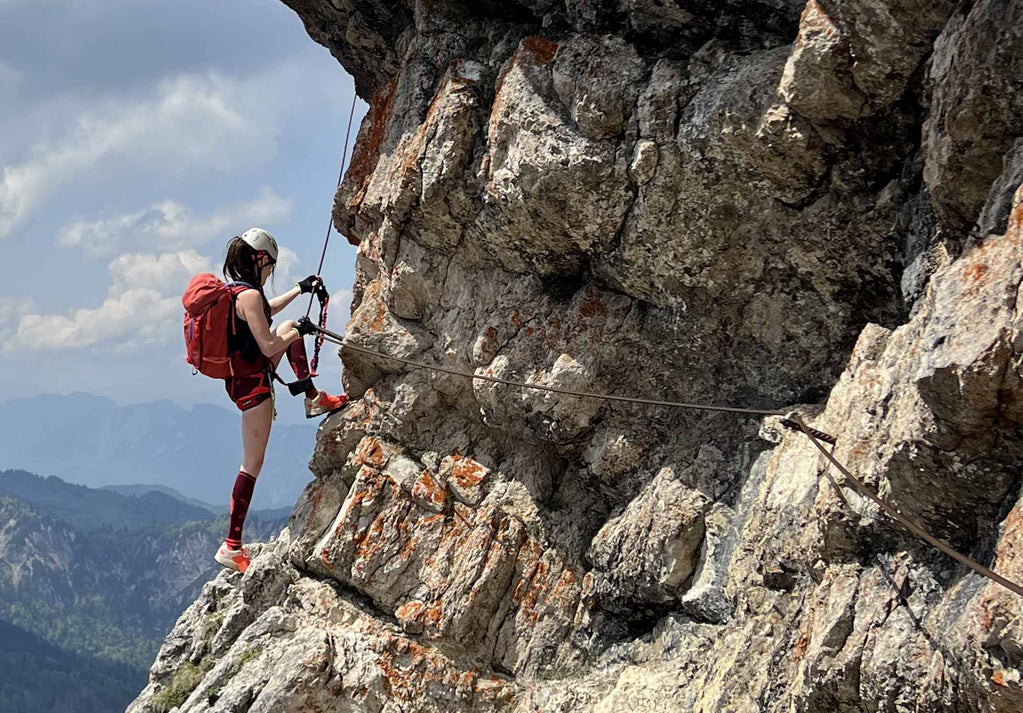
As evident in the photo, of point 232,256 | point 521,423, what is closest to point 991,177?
point 521,423

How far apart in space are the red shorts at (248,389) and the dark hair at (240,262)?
4.14 feet

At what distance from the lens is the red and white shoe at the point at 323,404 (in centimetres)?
1344

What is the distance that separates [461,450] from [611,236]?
4.18 metres

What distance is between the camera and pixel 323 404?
533 inches

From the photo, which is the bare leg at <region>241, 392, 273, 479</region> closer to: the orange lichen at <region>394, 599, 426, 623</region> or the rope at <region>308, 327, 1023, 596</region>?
the rope at <region>308, 327, 1023, 596</region>

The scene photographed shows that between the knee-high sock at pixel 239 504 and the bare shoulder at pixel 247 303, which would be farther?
the knee-high sock at pixel 239 504

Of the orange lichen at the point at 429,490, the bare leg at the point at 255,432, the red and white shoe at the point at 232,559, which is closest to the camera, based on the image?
the orange lichen at the point at 429,490

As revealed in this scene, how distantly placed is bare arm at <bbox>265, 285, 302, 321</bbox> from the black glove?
0.08m

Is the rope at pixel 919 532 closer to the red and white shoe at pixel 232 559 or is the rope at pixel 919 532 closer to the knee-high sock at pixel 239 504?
the knee-high sock at pixel 239 504

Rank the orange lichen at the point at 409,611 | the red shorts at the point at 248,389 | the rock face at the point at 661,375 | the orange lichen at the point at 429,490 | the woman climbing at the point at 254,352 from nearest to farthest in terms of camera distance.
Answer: the rock face at the point at 661,375 → the orange lichen at the point at 409,611 → the woman climbing at the point at 254,352 → the orange lichen at the point at 429,490 → the red shorts at the point at 248,389

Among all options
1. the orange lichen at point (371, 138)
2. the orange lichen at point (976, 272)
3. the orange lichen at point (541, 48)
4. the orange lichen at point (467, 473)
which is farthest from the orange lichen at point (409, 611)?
the orange lichen at point (976, 272)

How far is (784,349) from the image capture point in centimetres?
959

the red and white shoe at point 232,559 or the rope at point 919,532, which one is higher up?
the rope at point 919,532

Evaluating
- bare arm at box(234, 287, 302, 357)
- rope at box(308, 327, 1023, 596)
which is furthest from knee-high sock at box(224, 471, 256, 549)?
rope at box(308, 327, 1023, 596)
